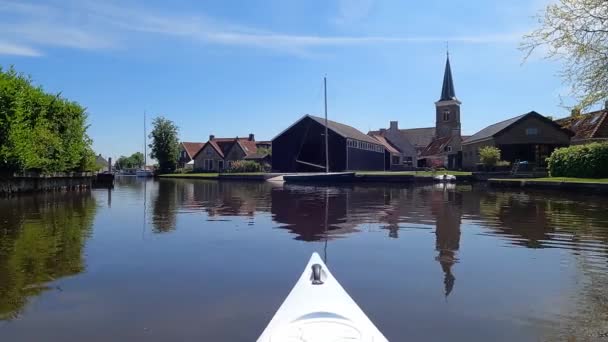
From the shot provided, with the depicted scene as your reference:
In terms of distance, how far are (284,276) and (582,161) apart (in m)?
31.3

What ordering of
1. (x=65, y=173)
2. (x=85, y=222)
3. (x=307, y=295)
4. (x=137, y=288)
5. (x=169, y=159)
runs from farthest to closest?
(x=169, y=159), (x=65, y=173), (x=85, y=222), (x=137, y=288), (x=307, y=295)


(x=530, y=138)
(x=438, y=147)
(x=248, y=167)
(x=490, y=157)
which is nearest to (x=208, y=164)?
(x=248, y=167)

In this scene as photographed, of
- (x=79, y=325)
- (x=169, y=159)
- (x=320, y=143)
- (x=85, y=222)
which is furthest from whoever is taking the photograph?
(x=169, y=159)

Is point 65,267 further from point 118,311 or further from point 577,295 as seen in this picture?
point 577,295

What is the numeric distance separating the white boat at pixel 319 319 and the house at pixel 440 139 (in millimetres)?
68326

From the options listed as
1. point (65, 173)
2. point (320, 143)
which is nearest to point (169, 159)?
point (320, 143)

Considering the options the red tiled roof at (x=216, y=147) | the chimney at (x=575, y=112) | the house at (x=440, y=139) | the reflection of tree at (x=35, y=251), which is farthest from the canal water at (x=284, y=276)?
the red tiled roof at (x=216, y=147)

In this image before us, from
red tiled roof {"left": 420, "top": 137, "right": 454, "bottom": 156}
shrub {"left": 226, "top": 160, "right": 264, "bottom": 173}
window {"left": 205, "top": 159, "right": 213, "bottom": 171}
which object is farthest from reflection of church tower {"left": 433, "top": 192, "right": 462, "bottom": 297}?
window {"left": 205, "top": 159, "right": 213, "bottom": 171}

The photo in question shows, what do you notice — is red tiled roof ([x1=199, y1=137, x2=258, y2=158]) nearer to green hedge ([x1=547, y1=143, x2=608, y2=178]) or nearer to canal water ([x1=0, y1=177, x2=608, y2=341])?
green hedge ([x1=547, y1=143, x2=608, y2=178])

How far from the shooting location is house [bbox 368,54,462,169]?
244 ft

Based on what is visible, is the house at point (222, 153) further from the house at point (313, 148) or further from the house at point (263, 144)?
the house at point (313, 148)

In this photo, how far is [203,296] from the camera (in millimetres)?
6477

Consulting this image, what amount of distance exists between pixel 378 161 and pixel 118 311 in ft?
225

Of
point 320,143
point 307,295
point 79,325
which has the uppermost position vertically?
point 320,143
